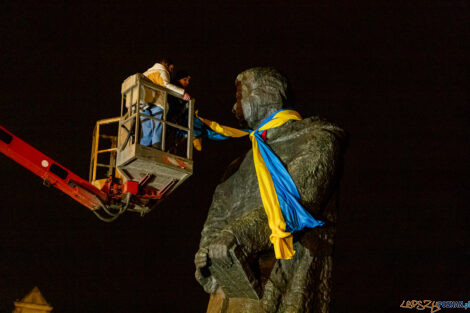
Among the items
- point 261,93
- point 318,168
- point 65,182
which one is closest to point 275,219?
point 318,168

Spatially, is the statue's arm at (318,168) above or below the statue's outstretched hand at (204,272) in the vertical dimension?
above

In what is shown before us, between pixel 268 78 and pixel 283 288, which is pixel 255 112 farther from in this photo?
pixel 283 288

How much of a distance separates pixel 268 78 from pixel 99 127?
13.7 feet

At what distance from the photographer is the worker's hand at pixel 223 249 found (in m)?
3.48

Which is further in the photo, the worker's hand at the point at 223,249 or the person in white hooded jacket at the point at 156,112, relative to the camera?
the person in white hooded jacket at the point at 156,112

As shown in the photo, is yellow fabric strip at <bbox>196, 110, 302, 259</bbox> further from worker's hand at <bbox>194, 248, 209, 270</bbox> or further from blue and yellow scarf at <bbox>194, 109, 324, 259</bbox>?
worker's hand at <bbox>194, 248, 209, 270</bbox>

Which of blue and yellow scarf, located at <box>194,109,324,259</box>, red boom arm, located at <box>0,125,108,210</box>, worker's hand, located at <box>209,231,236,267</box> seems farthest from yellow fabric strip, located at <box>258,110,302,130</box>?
red boom arm, located at <box>0,125,108,210</box>

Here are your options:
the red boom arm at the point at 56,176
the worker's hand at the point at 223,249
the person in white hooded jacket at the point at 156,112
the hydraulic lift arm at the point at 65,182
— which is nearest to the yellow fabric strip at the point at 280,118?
the worker's hand at the point at 223,249

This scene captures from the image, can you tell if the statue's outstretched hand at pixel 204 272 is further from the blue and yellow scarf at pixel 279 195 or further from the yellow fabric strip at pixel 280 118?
the yellow fabric strip at pixel 280 118

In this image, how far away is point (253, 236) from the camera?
3641 millimetres

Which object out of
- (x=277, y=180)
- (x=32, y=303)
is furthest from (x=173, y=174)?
(x=32, y=303)

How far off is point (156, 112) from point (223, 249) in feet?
8.00

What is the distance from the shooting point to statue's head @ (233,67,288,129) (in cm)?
452

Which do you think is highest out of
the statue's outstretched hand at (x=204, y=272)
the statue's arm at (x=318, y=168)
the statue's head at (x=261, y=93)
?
the statue's head at (x=261, y=93)
